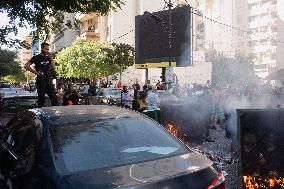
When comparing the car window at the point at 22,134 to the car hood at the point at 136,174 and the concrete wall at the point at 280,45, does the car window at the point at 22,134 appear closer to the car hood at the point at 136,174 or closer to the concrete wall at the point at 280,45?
the car hood at the point at 136,174

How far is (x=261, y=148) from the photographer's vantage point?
6008 mm

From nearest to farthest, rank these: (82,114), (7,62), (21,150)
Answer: (21,150) → (82,114) → (7,62)

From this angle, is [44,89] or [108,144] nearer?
[108,144]

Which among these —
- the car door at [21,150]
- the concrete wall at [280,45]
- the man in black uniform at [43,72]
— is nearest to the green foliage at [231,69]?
the concrete wall at [280,45]

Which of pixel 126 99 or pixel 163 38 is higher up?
pixel 163 38

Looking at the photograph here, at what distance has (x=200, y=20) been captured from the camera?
88375mm

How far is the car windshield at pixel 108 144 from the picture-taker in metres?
3.76

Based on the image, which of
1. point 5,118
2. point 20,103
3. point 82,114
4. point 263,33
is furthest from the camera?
point 263,33

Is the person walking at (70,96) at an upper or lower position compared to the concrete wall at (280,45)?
lower

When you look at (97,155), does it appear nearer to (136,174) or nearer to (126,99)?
(136,174)

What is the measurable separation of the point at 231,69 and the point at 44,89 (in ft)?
238

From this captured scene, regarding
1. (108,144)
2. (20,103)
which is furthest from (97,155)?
(20,103)

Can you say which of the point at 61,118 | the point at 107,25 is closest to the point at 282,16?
the point at 107,25

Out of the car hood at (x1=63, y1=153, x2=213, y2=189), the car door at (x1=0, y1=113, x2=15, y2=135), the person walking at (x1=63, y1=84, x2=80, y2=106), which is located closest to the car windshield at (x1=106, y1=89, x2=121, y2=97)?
the person walking at (x1=63, y1=84, x2=80, y2=106)
